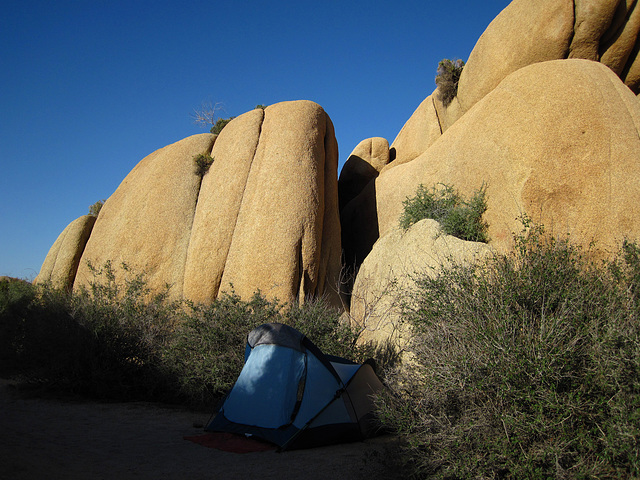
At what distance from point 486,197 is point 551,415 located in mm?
7236

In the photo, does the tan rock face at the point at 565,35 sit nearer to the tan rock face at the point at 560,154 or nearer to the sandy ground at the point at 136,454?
the tan rock face at the point at 560,154

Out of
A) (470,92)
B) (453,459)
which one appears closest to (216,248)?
(470,92)

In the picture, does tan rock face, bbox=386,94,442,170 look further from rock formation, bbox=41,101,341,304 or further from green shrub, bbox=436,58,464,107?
rock formation, bbox=41,101,341,304

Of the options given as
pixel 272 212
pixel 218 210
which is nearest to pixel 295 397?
pixel 272 212

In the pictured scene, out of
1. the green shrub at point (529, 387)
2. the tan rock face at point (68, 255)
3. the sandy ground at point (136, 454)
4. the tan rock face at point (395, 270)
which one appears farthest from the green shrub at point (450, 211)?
the tan rock face at point (68, 255)

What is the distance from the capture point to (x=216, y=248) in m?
13.2

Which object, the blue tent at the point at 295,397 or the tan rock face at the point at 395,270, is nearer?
the blue tent at the point at 295,397

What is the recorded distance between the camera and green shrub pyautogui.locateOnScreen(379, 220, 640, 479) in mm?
3725

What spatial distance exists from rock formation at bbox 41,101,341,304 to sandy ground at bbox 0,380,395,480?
5.31m

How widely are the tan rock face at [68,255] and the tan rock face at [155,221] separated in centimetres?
78

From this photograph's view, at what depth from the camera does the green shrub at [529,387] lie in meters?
3.72

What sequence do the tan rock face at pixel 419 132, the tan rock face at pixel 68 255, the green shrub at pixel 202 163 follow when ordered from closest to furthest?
the green shrub at pixel 202 163, the tan rock face at pixel 419 132, the tan rock face at pixel 68 255

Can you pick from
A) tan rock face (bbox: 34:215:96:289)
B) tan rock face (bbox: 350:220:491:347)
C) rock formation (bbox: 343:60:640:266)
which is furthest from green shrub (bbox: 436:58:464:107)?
tan rock face (bbox: 34:215:96:289)

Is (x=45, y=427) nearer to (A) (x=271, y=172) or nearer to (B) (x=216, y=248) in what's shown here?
(B) (x=216, y=248)
